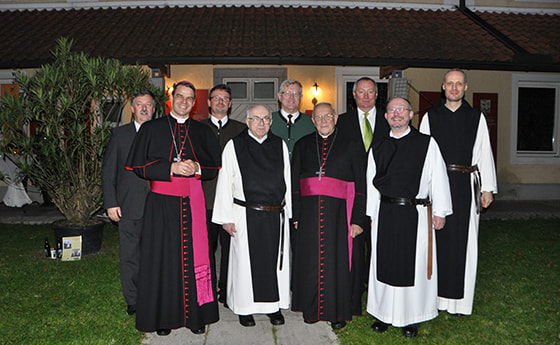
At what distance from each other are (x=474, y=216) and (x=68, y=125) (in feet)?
17.0

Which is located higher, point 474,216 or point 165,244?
point 474,216

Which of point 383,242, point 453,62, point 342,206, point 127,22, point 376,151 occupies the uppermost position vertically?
point 127,22

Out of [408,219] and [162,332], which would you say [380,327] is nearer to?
[408,219]

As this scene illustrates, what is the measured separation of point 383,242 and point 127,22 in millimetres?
9955

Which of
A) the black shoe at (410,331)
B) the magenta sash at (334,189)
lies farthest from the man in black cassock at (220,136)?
the black shoe at (410,331)

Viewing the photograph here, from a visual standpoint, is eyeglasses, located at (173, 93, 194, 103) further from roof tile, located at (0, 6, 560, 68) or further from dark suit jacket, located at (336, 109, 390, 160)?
roof tile, located at (0, 6, 560, 68)

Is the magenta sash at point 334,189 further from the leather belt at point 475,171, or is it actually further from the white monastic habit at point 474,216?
the white monastic habit at point 474,216

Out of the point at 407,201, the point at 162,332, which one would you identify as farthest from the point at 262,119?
the point at 162,332

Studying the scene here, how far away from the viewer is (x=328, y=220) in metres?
3.84

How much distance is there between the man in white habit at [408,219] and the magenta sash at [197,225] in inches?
58.6

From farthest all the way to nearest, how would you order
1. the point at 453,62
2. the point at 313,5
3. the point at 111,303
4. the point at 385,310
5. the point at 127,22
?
the point at 313,5
the point at 127,22
the point at 453,62
the point at 111,303
the point at 385,310

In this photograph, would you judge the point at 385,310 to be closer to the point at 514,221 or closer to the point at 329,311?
the point at 329,311

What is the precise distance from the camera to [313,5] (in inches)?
474

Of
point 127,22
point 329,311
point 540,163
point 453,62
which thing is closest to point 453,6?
point 453,62
